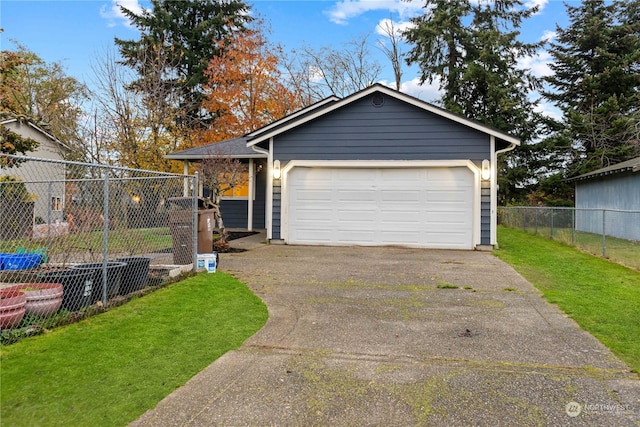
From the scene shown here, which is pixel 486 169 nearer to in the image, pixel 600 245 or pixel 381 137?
pixel 381 137

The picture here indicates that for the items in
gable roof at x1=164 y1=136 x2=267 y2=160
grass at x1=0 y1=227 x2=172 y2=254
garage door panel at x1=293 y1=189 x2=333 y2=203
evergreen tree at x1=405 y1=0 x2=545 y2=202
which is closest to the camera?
grass at x1=0 y1=227 x2=172 y2=254

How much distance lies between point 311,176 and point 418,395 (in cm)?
919

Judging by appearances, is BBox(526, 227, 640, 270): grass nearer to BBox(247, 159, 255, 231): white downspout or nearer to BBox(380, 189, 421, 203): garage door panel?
BBox(380, 189, 421, 203): garage door panel

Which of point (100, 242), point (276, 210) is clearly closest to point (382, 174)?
point (276, 210)

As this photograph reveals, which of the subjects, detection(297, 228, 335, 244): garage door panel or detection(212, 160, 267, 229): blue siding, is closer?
detection(297, 228, 335, 244): garage door panel

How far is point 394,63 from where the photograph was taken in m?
28.8

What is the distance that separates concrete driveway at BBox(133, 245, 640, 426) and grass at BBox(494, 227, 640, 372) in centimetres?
20

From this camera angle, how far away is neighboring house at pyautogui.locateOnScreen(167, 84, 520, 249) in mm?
10789

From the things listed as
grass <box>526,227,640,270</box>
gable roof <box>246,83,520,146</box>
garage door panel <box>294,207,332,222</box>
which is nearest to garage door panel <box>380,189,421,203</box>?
garage door panel <box>294,207,332,222</box>

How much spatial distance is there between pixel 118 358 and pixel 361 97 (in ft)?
31.1

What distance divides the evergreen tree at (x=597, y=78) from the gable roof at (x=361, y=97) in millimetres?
16243

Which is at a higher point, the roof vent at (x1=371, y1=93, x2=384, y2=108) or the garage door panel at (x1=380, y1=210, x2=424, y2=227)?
the roof vent at (x1=371, y1=93, x2=384, y2=108)

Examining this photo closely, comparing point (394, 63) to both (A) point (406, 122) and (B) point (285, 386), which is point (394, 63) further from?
(B) point (285, 386)

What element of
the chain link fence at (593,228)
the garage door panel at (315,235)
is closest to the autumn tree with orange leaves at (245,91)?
the garage door panel at (315,235)
